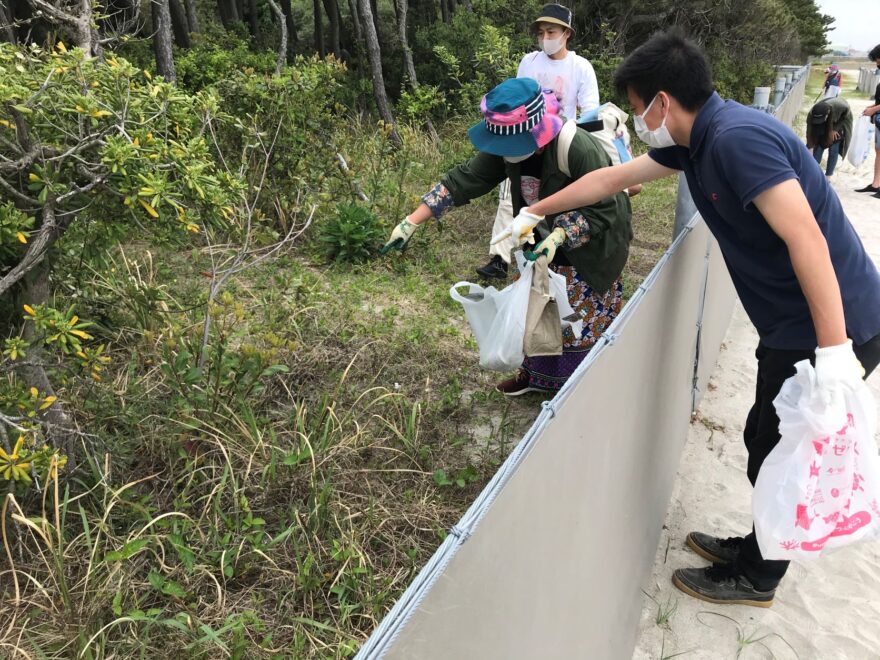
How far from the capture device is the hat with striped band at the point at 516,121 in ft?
8.38

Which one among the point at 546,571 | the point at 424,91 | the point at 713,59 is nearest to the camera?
the point at 546,571

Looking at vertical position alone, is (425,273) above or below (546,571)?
below

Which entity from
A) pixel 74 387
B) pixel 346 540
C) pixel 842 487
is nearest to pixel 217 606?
pixel 346 540

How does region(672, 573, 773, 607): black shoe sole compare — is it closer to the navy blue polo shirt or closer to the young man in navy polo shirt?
the young man in navy polo shirt

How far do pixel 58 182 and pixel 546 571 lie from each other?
1.72 metres

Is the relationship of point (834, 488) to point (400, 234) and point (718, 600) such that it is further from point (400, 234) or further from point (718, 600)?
point (400, 234)

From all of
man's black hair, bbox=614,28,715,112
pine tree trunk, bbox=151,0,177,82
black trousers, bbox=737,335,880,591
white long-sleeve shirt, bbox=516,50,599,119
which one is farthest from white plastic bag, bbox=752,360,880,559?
pine tree trunk, bbox=151,0,177,82

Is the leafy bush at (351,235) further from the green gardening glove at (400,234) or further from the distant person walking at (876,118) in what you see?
the distant person walking at (876,118)

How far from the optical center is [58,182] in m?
1.92

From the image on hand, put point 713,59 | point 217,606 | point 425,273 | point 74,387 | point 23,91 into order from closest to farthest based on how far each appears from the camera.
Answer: point 23,91 < point 217,606 < point 74,387 < point 425,273 < point 713,59

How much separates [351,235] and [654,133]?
10.1 ft

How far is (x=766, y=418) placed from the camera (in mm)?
2230

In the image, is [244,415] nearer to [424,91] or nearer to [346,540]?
[346,540]

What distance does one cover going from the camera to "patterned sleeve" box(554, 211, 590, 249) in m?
2.69
